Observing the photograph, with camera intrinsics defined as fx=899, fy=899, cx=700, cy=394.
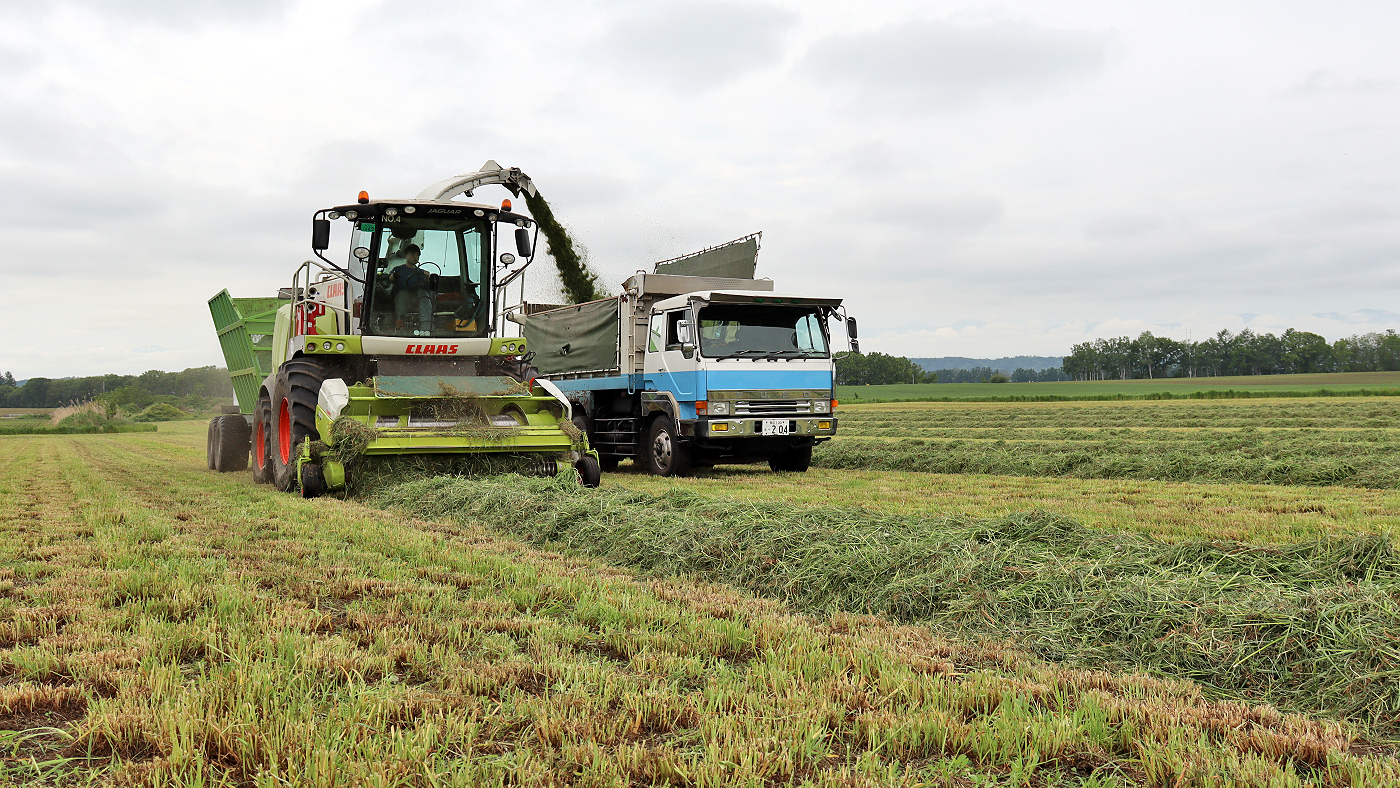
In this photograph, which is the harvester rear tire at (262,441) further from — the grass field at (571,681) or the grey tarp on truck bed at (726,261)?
the grey tarp on truck bed at (726,261)

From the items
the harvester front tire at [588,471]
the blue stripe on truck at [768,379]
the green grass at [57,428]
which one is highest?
the blue stripe on truck at [768,379]

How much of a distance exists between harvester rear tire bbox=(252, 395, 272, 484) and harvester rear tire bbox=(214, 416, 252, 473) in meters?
2.48

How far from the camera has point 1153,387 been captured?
64.1 metres

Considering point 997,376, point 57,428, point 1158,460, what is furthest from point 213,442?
point 997,376

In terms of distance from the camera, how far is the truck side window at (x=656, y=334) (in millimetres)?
12936

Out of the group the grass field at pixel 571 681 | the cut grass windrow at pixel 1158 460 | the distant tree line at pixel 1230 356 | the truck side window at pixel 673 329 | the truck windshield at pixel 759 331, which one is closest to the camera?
the grass field at pixel 571 681

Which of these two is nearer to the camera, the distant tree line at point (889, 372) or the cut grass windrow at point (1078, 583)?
the cut grass windrow at point (1078, 583)

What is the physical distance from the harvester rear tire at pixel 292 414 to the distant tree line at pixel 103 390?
38.2 meters

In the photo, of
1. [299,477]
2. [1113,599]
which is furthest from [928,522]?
[299,477]

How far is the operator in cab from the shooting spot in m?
10.1

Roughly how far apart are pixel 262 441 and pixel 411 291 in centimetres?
278

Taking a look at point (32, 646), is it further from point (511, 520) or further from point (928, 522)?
point (928, 522)

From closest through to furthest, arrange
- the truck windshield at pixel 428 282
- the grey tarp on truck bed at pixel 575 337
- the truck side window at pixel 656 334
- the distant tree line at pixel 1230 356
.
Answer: the truck windshield at pixel 428 282
the truck side window at pixel 656 334
the grey tarp on truck bed at pixel 575 337
the distant tree line at pixel 1230 356

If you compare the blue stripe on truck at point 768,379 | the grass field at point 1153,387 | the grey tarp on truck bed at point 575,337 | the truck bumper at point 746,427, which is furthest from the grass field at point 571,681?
the grass field at point 1153,387
